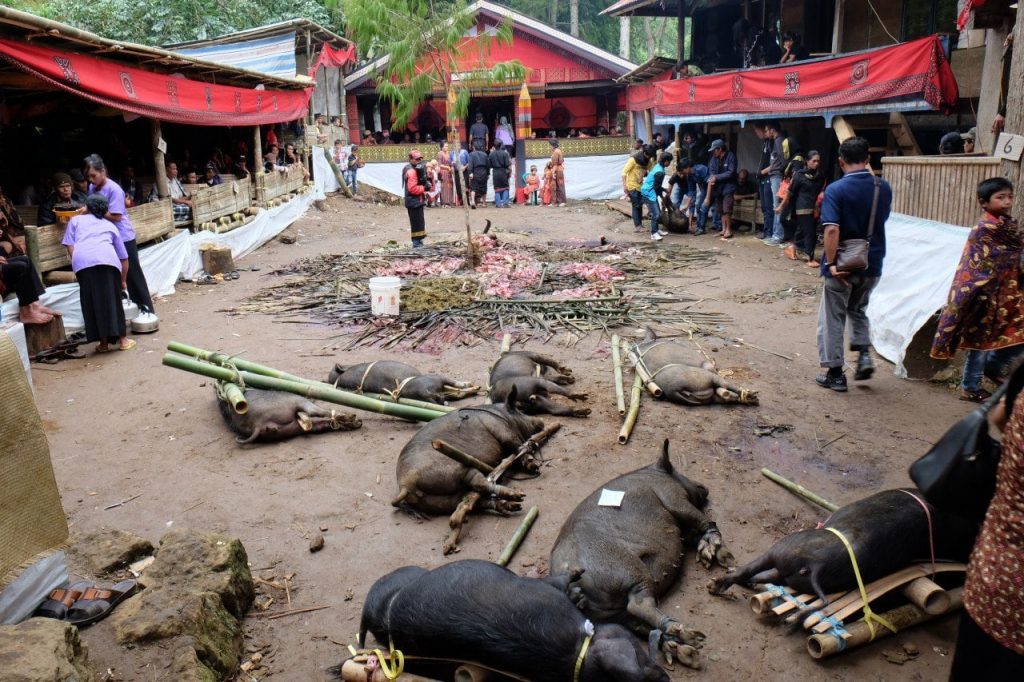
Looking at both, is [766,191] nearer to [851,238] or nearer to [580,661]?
[851,238]

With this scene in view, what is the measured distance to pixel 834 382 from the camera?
667 cm

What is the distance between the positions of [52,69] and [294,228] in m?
9.57

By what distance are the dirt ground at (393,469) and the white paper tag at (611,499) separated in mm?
494

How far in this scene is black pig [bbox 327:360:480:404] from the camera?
665 centimetres

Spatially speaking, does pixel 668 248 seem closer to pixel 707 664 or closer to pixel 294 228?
pixel 294 228

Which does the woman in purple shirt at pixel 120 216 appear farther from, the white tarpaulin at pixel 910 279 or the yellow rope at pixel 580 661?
the white tarpaulin at pixel 910 279

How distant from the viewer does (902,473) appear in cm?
508

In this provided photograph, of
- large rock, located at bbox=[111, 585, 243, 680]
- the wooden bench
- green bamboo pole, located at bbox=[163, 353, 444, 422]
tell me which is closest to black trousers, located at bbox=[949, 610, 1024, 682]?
large rock, located at bbox=[111, 585, 243, 680]

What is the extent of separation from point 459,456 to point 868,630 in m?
2.45

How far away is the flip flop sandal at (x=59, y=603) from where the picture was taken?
135 inches

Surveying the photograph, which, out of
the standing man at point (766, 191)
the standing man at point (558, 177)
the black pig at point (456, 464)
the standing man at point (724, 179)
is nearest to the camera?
the black pig at point (456, 464)

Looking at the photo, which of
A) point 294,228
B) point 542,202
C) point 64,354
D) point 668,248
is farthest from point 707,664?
point 542,202

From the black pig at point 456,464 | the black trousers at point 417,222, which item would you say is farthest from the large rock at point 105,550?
the black trousers at point 417,222

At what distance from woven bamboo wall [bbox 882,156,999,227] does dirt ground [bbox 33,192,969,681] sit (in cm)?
165
